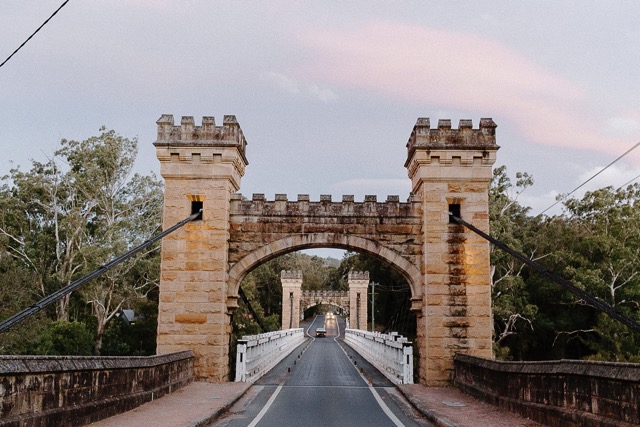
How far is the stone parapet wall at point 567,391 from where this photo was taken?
6281 mm

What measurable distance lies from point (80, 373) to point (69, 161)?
93.5 ft

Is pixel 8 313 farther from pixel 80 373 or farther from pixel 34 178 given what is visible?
pixel 80 373

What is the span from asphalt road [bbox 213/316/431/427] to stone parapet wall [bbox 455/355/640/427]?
1.50 m

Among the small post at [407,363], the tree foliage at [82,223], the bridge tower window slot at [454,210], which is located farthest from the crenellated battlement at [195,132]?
the tree foliage at [82,223]

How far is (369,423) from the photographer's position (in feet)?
29.9

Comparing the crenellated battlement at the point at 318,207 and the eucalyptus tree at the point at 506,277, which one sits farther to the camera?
the eucalyptus tree at the point at 506,277

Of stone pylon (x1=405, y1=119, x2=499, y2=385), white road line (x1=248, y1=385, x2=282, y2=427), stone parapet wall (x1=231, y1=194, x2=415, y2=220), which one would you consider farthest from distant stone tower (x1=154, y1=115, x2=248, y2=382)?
stone pylon (x1=405, y1=119, x2=499, y2=385)

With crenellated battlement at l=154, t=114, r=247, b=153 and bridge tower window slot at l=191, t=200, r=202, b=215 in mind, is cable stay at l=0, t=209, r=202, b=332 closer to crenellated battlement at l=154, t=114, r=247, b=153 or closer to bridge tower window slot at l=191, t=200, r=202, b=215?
bridge tower window slot at l=191, t=200, r=202, b=215

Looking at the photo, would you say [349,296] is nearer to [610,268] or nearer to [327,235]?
[610,268]

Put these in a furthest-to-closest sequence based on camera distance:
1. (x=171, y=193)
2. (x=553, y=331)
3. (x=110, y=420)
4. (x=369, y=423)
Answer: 1. (x=553, y=331)
2. (x=171, y=193)
3. (x=369, y=423)
4. (x=110, y=420)

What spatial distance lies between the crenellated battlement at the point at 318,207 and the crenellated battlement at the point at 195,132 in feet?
4.83

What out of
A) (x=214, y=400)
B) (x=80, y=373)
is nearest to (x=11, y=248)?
(x=214, y=400)

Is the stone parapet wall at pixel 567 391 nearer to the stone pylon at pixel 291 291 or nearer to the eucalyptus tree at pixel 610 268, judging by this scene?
the eucalyptus tree at pixel 610 268

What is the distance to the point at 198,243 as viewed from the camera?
48.7ft
